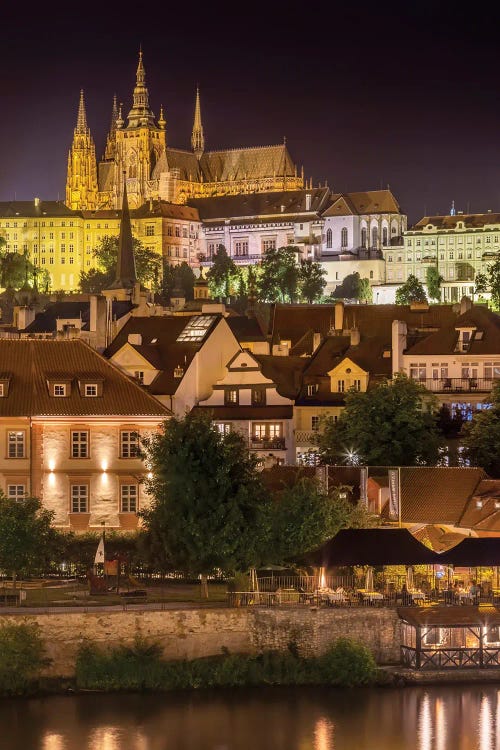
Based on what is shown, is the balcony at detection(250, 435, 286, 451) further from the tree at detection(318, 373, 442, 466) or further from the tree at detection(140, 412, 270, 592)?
the tree at detection(140, 412, 270, 592)

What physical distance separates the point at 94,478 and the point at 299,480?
7.55 metres

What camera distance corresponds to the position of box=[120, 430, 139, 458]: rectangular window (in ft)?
205

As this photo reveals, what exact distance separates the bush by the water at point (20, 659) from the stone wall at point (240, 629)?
862mm

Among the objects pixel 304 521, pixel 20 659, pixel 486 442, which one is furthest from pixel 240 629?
pixel 486 442

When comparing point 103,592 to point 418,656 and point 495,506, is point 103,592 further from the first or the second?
point 495,506

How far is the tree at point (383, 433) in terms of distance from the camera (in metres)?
67.3

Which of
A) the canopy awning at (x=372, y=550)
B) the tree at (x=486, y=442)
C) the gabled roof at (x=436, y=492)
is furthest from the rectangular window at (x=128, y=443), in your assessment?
the tree at (x=486, y=442)

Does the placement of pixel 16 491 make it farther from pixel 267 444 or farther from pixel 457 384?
pixel 457 384

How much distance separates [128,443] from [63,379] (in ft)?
10.4

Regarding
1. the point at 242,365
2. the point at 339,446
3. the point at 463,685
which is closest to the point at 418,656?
the point at 463,685

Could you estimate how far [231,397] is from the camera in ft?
250

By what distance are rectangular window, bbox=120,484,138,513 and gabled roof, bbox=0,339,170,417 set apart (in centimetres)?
247

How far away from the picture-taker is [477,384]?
81438 millimetres

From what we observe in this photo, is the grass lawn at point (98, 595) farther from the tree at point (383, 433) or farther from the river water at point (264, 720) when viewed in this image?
the tree at point (383, 433)
